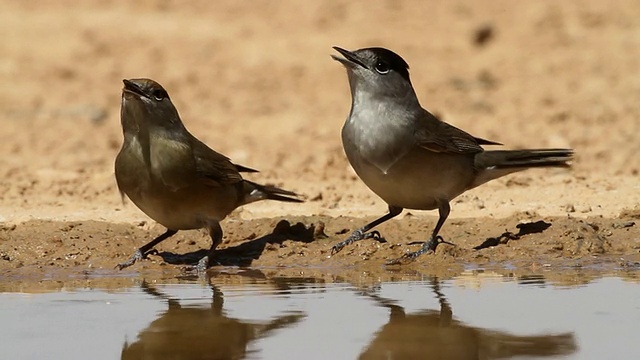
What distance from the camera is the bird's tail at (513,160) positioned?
32.3 feet

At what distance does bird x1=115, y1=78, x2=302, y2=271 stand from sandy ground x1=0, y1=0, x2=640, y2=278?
18.5 inches

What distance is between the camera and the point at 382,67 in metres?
9.58

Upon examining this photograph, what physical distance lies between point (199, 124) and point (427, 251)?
662 centimetres

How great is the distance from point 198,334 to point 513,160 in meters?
3.73

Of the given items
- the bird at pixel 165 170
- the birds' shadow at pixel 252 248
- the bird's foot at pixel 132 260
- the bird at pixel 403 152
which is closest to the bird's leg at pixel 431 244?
the bird at pixel 403 152

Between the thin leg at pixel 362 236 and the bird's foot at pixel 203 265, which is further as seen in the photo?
the thin leg at pixel 362 236

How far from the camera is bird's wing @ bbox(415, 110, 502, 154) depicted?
30.7 feet

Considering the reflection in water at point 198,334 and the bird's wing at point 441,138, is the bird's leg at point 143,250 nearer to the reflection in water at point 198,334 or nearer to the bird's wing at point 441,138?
the reflection in water at point 198,334

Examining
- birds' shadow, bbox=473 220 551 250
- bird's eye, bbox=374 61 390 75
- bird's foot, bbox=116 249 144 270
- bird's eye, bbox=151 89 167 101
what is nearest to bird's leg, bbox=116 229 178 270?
bird's foot, bbox=116 249 144 270

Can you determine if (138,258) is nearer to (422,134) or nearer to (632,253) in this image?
(422,134)

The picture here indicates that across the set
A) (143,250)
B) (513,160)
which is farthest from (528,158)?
(143,250)

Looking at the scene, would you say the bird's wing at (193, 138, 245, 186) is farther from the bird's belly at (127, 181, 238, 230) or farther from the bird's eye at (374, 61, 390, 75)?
the bird's eye at (374, 61, 390, 75)

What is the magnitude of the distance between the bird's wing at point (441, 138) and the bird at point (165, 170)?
4.66 ft

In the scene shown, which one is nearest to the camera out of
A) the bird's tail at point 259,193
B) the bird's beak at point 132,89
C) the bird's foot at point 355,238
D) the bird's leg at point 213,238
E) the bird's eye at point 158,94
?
the bird's beak at point 132,89
